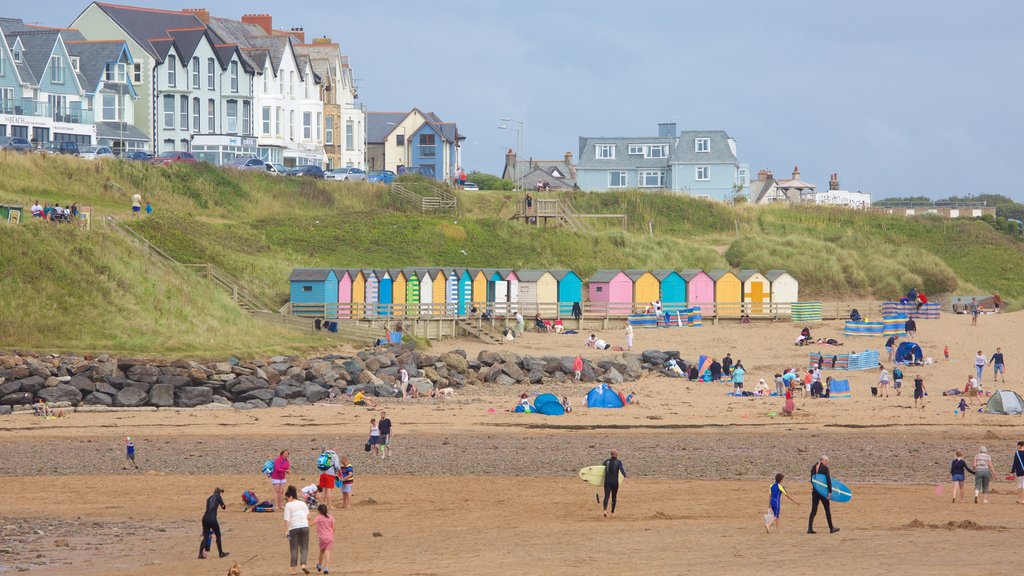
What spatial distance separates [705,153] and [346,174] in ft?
88.3

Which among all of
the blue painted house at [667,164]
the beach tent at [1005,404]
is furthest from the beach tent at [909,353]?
the blue painted house at [667,164]

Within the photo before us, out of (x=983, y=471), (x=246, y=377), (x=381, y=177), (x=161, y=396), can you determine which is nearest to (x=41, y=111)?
(x=381, y=177)

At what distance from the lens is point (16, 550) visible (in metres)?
19.3

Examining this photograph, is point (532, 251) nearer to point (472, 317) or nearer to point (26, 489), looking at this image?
point (472, 317)

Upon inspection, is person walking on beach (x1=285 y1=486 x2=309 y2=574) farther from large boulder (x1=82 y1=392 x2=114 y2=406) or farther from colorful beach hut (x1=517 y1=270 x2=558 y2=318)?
colorful beach hut (x1=517 y1=270 x2=558 y2=318)

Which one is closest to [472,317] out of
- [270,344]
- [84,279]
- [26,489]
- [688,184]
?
[270,344]

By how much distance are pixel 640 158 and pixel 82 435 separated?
63.3 metres

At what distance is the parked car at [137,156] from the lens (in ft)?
209

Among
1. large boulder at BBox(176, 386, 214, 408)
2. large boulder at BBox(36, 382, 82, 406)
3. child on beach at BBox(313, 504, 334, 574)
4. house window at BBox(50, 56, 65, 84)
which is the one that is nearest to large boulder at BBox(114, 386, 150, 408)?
large boulder at BBox(176, 386, 214, 408)

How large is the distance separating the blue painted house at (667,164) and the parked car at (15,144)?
37.8 meters

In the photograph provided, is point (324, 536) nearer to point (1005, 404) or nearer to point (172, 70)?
point (1005, 404)

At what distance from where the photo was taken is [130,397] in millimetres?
34469

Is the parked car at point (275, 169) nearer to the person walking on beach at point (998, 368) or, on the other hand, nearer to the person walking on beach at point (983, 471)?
the person walking on beach at point (998, 368)

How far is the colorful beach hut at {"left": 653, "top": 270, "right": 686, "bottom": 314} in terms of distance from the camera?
5634cm
